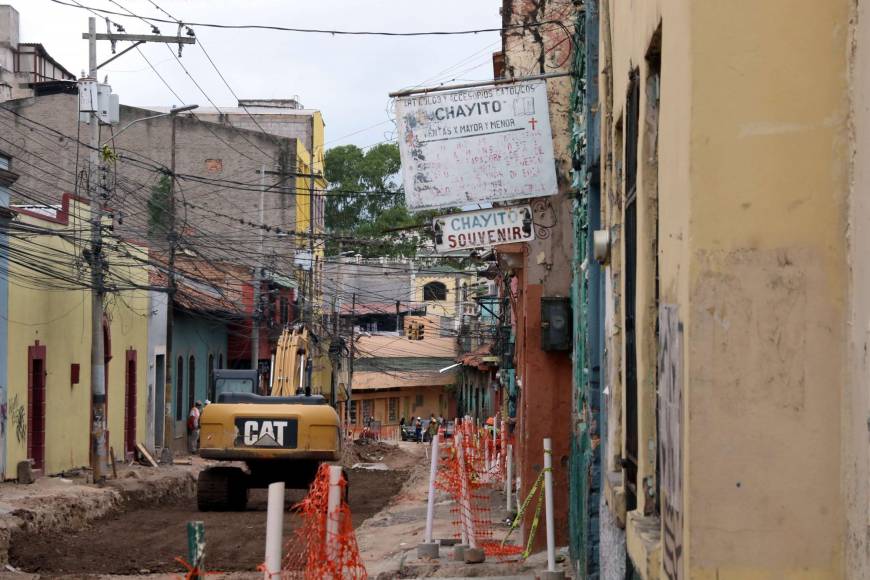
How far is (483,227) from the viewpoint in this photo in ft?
43.5

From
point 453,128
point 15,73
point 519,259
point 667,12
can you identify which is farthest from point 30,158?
Result: point 667,12

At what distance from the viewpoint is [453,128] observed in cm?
1258

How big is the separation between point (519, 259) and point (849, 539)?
44.9 ft

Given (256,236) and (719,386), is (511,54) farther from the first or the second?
(256,236)

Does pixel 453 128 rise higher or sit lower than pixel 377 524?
higher

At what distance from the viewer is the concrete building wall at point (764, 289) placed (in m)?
4.18

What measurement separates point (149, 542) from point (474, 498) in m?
5.09

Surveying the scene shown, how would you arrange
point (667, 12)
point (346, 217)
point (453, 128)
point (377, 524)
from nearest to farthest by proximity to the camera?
1. point (667, 12)
2. point (453, 128)
3. point (377, 524)
4. point (346, 217)

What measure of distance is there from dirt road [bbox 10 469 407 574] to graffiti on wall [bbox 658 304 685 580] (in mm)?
11165

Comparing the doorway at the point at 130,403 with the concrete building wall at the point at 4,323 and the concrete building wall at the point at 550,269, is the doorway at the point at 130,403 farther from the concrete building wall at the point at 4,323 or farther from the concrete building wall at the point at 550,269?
the concrete building wall at the point at 550,269

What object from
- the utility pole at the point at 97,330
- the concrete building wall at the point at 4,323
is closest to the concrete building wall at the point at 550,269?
the concrete building wall at the point at 4,323

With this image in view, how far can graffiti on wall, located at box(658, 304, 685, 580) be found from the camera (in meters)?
4.54

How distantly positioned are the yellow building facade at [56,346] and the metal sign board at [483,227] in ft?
36.5

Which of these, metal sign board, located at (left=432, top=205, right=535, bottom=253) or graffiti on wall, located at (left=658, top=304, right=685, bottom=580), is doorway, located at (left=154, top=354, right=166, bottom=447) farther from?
graffiti on wall, located at (left=658, top=304, right=685, bottom=580)
